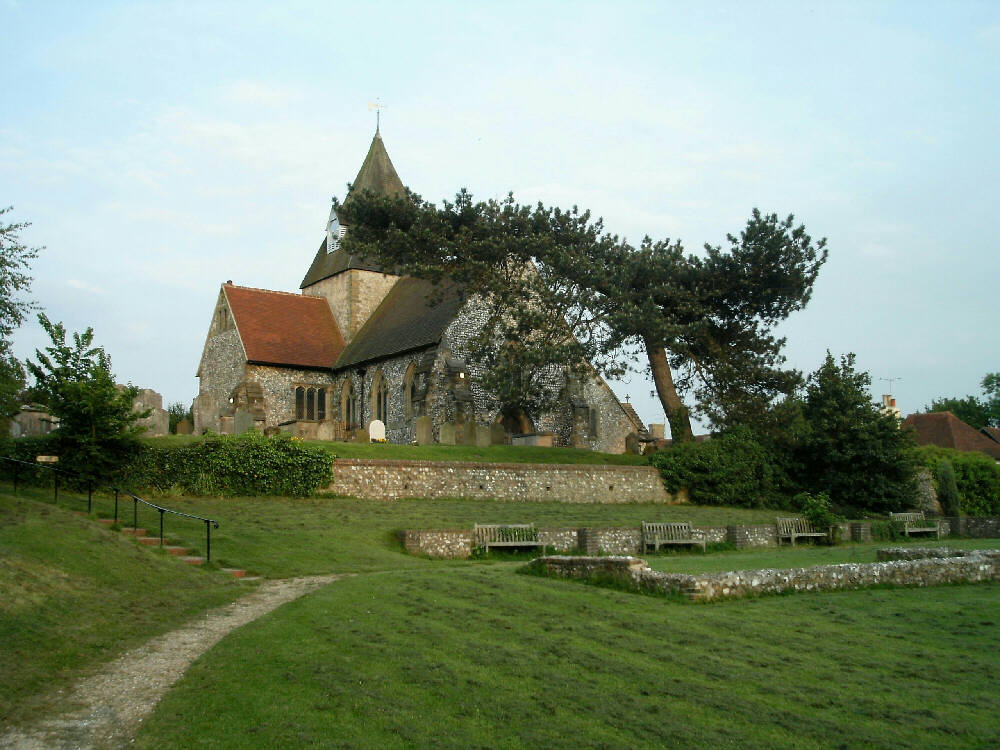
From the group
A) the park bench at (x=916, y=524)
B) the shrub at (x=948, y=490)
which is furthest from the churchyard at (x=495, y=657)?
the shrub at (x=948, y=490)

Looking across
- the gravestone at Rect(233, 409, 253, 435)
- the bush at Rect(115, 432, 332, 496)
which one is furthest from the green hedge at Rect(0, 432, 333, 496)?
the gravestone at Rect(233, 409, 253, 435)

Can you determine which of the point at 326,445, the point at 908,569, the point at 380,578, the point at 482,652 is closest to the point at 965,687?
the point at 482,652

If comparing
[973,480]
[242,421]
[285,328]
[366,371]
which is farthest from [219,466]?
[973,480]

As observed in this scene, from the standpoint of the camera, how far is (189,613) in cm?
1308

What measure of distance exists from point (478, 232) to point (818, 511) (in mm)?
16551

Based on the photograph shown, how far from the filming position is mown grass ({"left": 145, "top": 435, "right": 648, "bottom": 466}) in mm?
30109

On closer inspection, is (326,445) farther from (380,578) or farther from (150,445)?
(380,578)

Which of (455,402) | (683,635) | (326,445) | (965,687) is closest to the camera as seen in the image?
(965,687)

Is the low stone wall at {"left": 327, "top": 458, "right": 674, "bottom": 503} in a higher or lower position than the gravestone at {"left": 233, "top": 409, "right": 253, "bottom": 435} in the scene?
lower

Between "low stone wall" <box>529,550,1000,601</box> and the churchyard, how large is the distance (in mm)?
380

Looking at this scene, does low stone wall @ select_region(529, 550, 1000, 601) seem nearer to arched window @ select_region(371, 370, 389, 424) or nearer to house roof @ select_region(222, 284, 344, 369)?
arched window @ select_region(371, 370, 389, 424)

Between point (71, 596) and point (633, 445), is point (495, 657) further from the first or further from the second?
point (633, 445)

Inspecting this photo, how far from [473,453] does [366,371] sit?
39.0ft

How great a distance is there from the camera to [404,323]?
43.5m
